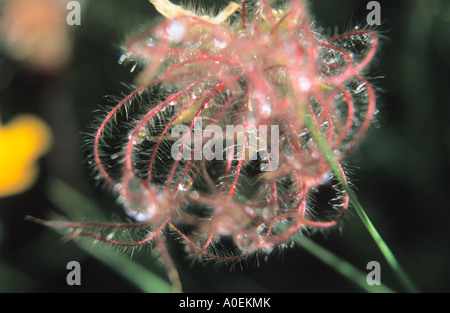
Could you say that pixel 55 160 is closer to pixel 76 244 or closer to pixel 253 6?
pixel 76 244

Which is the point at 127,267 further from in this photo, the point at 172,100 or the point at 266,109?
the point at 266,109

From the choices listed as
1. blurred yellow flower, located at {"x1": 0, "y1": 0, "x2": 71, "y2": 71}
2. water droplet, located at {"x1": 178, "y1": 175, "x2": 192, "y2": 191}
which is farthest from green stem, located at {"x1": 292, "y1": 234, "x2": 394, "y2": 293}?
blurred yellow flower, located at {"x1": 0, "y1": 0, "x2": 71, "y2": 71}

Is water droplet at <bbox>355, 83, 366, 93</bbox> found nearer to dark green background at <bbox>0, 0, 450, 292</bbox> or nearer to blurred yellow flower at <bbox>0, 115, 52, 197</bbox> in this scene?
dark green background at <bbox>0, 0, 450, 292</bbox>

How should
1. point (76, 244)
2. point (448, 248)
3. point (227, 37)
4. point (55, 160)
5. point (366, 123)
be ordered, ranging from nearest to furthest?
point (366, 123) < point (227, 37) < point (448, 248) < point (76, 244) < point (55, 160)

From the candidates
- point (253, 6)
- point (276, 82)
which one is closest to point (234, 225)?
point (276, 82)

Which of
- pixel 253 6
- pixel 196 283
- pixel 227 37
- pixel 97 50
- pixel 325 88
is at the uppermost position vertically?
pixel 97 50

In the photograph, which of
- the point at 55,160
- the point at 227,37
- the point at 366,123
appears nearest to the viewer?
the point at 366,123

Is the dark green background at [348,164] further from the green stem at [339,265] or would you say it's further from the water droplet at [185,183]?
the water droplet at [185,183]
